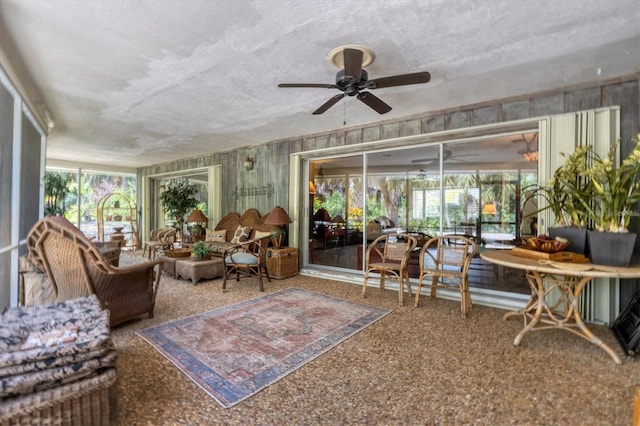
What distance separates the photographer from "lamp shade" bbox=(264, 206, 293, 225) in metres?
5.18

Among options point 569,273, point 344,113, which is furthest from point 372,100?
point 569,273

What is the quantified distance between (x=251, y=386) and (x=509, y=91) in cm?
389

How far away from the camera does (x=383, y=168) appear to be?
559cm

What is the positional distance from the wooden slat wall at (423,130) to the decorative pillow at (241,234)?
0.48 metres

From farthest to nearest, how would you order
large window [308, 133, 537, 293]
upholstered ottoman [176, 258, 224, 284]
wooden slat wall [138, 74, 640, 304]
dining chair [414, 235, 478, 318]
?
large window [308, 133, 537, 293] → upholstered ottoman [176, 258, 224, 284] → dining chair [414, 235, 478, 318] → wooden slat wall [138, 74, 640, 304]

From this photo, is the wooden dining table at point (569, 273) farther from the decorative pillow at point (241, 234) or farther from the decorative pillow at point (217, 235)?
the decorative pillow at point (217, 235)

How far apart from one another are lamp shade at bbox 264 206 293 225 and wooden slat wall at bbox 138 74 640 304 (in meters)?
0.46

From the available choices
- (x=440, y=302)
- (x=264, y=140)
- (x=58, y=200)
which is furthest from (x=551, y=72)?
(x=58, y=200)

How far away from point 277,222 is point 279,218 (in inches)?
3.6

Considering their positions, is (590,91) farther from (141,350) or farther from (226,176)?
(226,176)

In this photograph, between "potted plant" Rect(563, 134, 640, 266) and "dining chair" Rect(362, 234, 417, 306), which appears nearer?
"potted plant" Rect(563, 134, 640, 266)

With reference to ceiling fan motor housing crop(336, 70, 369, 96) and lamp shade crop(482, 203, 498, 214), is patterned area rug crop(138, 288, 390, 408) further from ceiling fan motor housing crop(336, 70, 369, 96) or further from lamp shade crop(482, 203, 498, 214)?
lamp shade crop(482, 203, 498, 214)

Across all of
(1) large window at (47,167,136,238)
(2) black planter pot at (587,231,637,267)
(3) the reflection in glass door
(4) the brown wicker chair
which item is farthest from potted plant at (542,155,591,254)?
(1) large window at (47,167,136,238)

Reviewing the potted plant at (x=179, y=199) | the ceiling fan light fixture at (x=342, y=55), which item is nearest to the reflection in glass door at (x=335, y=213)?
the ceiling fan light fixture at (x=342, y=55)
